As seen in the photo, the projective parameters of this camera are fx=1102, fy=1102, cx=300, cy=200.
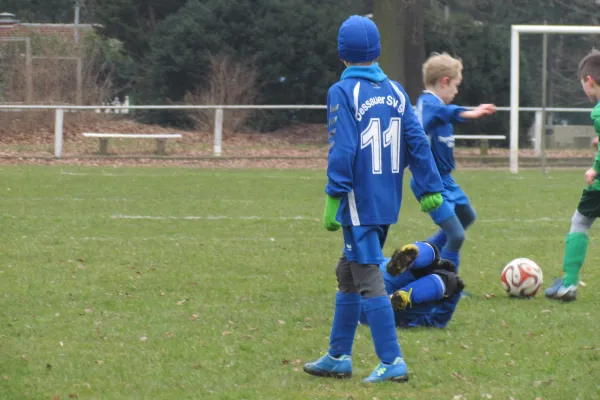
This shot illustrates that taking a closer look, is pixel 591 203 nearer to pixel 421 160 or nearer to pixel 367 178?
pixel 421 160

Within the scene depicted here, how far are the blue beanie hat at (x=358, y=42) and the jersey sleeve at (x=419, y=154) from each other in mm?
326

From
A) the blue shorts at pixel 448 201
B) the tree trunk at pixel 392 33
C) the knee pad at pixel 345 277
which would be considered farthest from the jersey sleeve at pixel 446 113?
the tree trunk at pixel 392 33

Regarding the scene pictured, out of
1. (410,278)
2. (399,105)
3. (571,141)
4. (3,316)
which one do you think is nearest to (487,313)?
(410,278)

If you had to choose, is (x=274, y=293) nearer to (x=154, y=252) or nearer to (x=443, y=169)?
(x=443, y=169)

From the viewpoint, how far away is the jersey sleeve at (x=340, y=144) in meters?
5.04

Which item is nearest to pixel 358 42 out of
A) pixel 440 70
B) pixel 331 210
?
pixel 331 210

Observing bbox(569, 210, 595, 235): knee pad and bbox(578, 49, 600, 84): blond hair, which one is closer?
bbox(578, 49, 600, 84): blond hair

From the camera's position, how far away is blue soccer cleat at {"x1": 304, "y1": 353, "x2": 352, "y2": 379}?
536 centimetres

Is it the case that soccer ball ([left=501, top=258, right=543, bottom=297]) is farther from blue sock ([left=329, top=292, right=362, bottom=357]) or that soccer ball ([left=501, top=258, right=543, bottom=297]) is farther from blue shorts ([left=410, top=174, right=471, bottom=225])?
blue sock ([left=329, top=292, right=362, bottom=357])

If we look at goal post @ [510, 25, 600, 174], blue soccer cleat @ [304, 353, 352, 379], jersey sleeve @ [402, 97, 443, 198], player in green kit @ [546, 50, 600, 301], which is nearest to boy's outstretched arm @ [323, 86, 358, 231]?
jersey sleeve @ [402, 97, 443, 198]

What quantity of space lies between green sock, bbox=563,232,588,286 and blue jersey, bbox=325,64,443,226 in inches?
108

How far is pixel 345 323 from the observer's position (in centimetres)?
540

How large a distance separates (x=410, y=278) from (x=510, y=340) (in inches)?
31.4

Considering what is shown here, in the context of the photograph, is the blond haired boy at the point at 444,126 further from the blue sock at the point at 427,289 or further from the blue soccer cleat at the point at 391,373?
the blue soccer cleat at the point at 391,373
